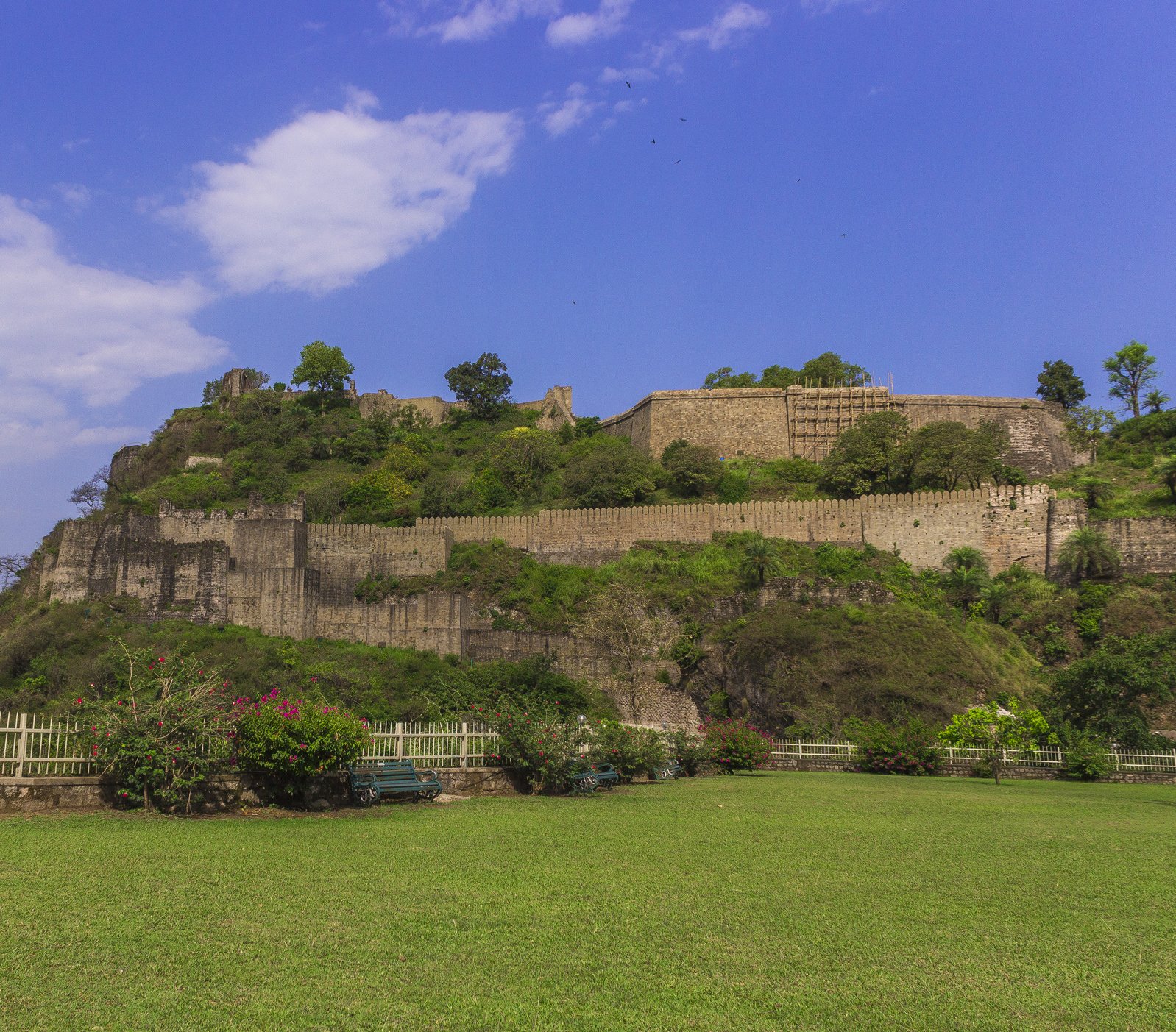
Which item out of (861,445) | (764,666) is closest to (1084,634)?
(764,666)

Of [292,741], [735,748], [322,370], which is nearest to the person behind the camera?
[292,741]

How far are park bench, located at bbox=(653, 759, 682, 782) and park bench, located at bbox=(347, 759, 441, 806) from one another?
4.56 m

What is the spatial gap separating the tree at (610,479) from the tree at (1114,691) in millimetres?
24769

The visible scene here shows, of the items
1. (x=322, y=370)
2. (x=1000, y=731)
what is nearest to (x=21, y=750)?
(x=1000, y=731)

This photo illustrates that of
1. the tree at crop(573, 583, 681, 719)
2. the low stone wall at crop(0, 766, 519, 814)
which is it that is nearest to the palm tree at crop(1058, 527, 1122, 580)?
the tree at crop(573, 583, 681, 719)

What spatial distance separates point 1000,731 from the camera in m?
19.0

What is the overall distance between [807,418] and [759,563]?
1697 cm

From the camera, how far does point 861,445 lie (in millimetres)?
42094

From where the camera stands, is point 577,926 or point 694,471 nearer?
point 577,926

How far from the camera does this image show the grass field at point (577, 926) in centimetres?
482

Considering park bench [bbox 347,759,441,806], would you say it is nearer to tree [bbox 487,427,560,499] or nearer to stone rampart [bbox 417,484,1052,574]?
stone rampart [bbox 417,484,1052,574]

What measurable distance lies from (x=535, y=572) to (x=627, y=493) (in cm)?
776

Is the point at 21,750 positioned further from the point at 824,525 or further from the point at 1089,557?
the point at 1089,557

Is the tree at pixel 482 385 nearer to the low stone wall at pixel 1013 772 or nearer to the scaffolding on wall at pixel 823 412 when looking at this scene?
the scaffolding on wall at pixel 823 412
